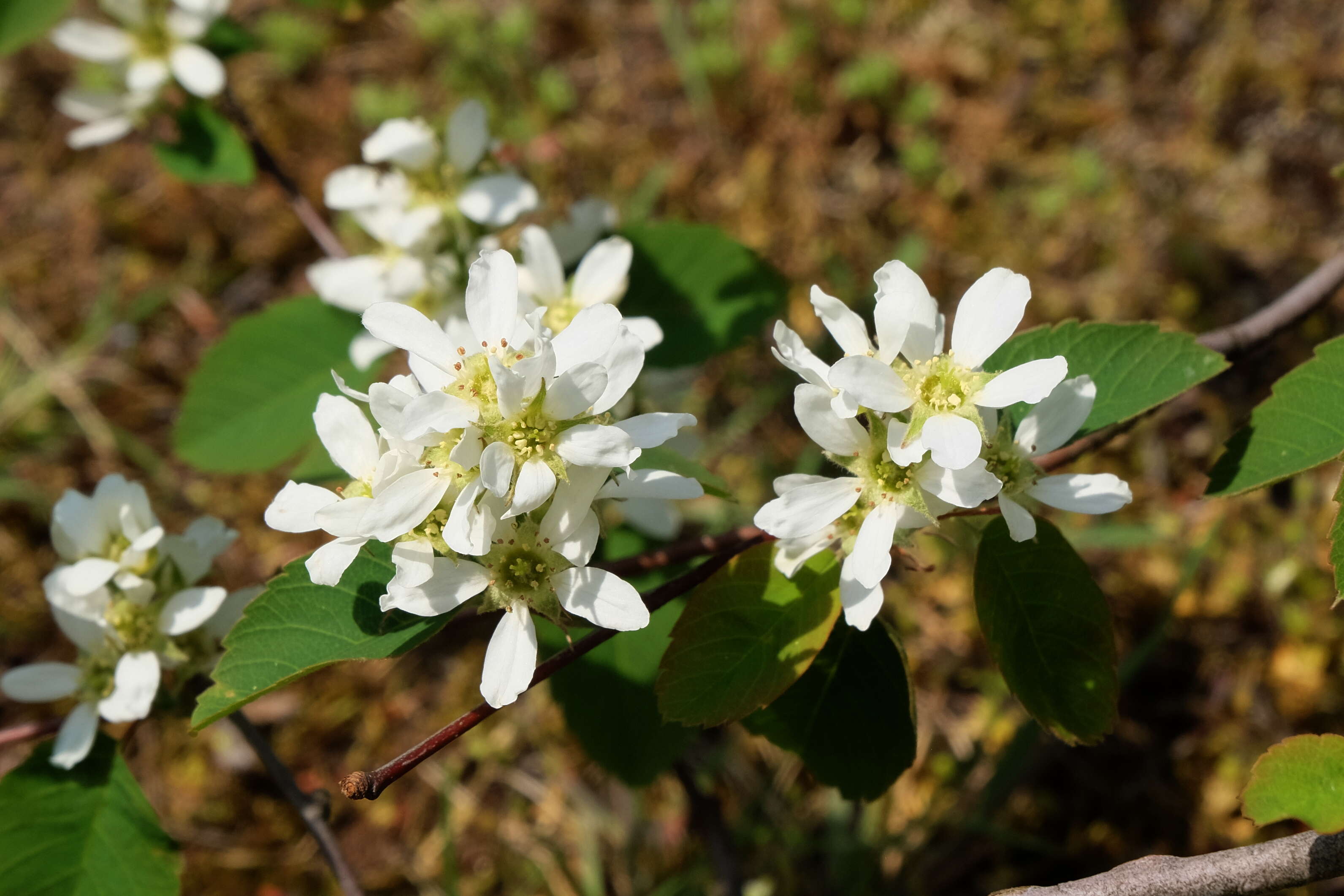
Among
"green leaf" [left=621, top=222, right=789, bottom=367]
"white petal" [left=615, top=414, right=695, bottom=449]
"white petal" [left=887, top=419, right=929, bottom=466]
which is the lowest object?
"green leaf" [left=621, top=222, right=789, bottom=367]

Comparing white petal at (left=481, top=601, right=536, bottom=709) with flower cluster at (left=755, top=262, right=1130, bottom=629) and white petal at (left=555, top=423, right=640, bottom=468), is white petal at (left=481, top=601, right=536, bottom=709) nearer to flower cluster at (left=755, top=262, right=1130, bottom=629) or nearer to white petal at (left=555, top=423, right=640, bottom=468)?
white petal at (left=555, top=423, right=640, bottom=468)

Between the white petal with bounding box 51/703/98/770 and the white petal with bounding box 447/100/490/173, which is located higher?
the white petal with bounding box 447/100/490/173

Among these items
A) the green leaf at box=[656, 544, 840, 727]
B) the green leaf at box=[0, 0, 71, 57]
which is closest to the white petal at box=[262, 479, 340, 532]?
the green leaf at box=[656, 544, 840, 727]

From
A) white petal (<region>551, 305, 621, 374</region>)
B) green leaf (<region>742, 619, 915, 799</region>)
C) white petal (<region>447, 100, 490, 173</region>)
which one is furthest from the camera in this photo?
white petal (<region>447, 100, 490, 173</region>)

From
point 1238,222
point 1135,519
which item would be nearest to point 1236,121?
point 1238,222

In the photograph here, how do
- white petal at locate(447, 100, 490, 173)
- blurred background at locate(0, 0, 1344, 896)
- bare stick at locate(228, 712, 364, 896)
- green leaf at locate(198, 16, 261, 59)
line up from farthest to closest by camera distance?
blurred background at locate(0, 0, 1344, 896), green leaf at locate(198, 16, 261, 59), white petal at locate(447, 100, 490, 173), bare stick at locate(228, 712, 364, 896)
